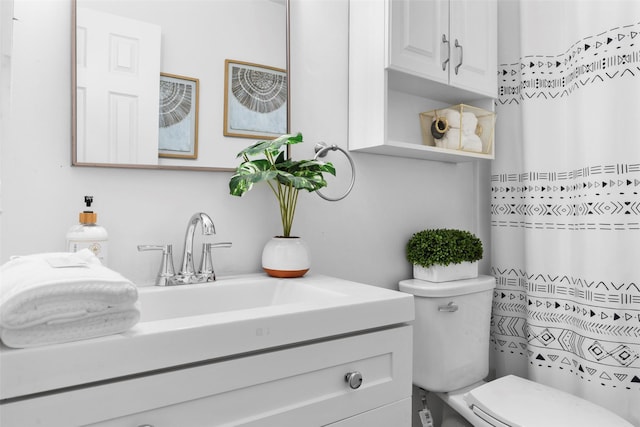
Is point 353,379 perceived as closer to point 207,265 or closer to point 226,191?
point 207,265

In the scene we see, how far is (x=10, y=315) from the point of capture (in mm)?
Result: 562

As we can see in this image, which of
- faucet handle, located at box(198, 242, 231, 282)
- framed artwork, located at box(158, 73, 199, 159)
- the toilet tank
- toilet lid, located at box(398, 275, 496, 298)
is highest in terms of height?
framed artwork, located at box(158, 73, 199, 159)

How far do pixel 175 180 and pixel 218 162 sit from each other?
0.13m

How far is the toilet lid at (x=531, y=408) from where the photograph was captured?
1109mm

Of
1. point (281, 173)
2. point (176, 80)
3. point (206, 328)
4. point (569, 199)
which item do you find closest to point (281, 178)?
point (281, 173)

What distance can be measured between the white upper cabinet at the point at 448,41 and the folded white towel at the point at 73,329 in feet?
3.40

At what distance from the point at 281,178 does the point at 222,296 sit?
0.35 m

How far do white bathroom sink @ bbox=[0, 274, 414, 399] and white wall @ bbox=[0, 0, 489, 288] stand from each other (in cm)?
13

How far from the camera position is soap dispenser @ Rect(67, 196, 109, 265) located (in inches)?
36.0

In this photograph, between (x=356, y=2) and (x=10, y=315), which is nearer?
(x=10, y=315)

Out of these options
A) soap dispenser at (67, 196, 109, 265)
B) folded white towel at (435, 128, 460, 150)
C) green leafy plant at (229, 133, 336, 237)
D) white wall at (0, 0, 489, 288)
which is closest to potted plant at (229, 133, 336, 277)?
green leafy plant at (229, 133, 336, 237)

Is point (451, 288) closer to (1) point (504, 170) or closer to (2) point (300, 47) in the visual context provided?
(1) point (504, 170)

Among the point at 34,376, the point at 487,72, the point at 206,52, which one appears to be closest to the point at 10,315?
the point at 34,376

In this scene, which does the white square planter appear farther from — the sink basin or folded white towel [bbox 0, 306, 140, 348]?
folded white towel [bbox 0, 306, 140, 348]
